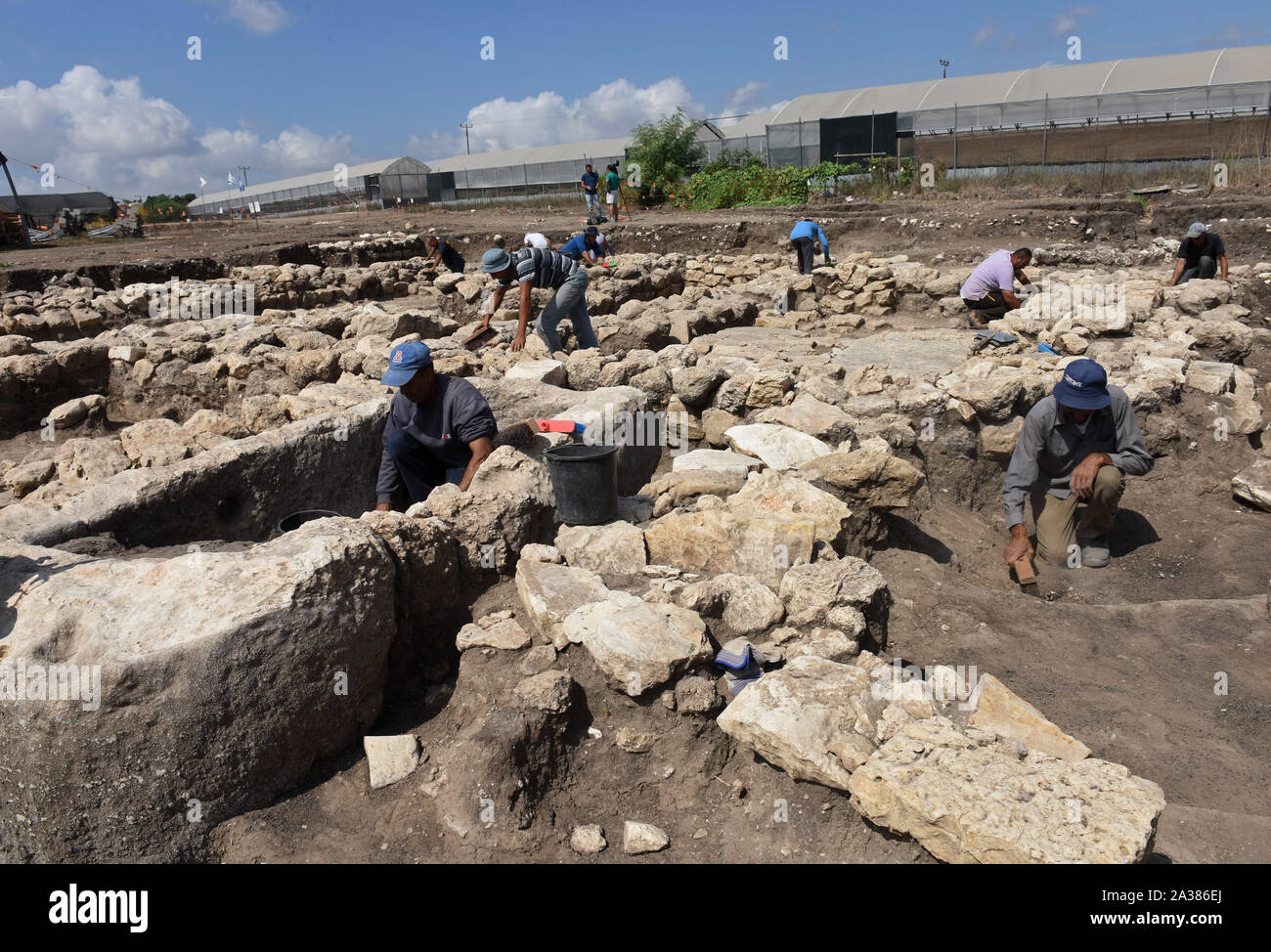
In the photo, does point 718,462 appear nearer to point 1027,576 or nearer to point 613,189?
point 1027,576

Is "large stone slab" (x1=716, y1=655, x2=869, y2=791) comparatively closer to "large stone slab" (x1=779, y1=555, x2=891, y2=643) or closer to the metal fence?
"large stone slab" (x1=779, y1=555, x2=891, y2=643)

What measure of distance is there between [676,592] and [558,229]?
1623 cm

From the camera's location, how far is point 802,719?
2635mm

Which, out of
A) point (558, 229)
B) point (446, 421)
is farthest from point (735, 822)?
point (558, 229)

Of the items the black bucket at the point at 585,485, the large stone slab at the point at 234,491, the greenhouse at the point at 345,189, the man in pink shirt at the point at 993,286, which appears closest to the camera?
the large stone slab at the point at 234,491

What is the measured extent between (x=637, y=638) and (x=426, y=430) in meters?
2.05

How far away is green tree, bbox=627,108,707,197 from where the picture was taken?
992 inches

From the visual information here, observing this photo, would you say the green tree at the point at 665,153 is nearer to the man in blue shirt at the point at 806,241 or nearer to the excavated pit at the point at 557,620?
the man in blue shirt at the point at 806,241

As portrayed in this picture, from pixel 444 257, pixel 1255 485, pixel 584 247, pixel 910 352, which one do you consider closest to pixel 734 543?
pixel 1255 485

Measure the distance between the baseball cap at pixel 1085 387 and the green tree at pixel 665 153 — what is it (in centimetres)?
2172

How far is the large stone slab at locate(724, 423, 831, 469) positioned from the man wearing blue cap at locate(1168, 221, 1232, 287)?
724 cm

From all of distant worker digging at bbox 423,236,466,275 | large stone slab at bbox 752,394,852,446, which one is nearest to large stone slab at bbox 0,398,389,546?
large stone slab at bbox 752,394,852,446

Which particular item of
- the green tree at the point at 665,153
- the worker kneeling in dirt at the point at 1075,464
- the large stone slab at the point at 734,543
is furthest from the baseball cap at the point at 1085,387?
the green tree at the point at 665,153

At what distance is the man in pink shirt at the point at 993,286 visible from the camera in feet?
29.9
